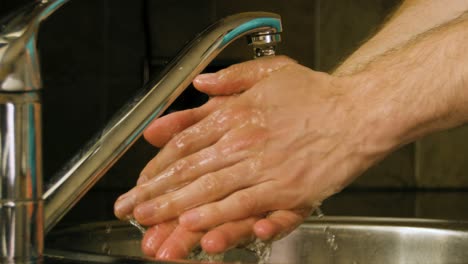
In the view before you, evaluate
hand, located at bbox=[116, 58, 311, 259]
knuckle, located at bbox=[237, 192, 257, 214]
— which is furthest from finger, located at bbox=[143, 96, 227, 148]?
knuckle, located at bbox=[237, 192, 257, 214]

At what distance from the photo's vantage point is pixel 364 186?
1486 mm

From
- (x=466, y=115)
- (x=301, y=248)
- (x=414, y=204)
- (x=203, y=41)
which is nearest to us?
(x=203, y=41)

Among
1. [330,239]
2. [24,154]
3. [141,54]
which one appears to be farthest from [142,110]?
[141,54]

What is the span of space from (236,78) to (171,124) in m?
0.08

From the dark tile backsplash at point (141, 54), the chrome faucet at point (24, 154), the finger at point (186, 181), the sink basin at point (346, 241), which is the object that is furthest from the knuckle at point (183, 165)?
the dark tile backsplash at point (141, 54)

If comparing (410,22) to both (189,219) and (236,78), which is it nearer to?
(236,78)

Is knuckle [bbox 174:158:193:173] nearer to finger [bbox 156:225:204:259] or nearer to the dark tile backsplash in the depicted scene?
finger [bbox 156:225:204:259]

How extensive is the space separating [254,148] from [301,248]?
0.56 feet

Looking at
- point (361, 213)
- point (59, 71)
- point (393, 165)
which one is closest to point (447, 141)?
point (393, 165)

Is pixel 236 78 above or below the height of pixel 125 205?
above

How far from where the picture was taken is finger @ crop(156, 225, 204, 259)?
27.1 inches

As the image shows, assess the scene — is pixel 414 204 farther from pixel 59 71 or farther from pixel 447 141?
pixel 59 71

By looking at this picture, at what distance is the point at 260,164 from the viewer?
74 cm

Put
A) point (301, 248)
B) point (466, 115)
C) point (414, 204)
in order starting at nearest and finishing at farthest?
point (466, 115), point (301, 248), point (414, 204)
